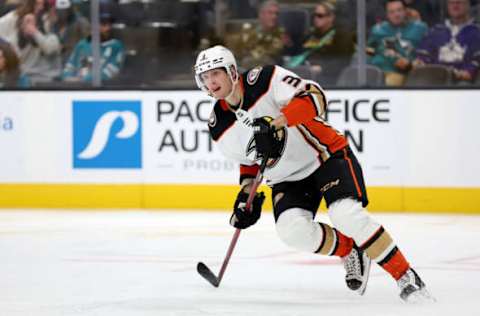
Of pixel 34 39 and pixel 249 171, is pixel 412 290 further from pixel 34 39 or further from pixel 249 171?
pixel 34 39

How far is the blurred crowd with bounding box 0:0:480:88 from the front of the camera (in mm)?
8188

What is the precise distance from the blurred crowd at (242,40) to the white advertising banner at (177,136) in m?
0.16

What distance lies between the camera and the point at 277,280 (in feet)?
17.2

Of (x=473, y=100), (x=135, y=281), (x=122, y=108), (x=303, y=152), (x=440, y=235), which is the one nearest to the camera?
(x=303, y=152)

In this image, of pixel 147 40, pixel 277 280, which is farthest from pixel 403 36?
pixel 277 280

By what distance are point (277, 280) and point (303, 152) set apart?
745 millimetres

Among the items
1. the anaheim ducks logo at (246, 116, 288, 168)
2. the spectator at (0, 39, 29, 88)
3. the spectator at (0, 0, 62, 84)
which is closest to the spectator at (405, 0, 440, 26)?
the spectator at (0, 0, 62, 84)

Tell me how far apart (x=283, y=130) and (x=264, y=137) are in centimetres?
24

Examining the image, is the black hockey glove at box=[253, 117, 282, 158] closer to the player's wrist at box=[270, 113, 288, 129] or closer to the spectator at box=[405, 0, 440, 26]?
Answer: the player's wrist at box=[270, 113, 288, 129]

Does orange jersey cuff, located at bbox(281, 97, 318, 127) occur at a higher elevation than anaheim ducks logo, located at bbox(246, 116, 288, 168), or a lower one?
higher

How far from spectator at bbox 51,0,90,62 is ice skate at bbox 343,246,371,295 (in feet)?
14.2

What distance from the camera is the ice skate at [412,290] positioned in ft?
14.7

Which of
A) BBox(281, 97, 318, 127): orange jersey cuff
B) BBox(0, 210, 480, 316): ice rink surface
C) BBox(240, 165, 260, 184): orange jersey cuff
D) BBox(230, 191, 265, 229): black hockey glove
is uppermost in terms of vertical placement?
BBox(281, 97, 318, 127): orange jersey cuff

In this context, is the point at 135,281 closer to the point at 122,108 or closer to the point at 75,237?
the point at 75,237
